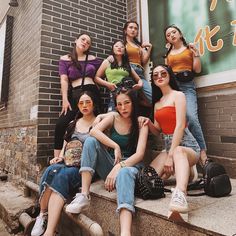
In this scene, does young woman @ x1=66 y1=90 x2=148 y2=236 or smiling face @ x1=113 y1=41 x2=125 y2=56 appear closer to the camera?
young woman @ x1=66 y1=90 x2=148 y2=236

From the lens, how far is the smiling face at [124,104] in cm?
234

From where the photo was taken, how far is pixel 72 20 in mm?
3783

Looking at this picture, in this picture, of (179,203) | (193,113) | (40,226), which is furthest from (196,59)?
(40,226)

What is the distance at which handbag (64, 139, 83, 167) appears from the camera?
252 cm

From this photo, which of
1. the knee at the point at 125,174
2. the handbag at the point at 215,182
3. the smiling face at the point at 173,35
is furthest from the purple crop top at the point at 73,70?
the handbag at the point at 215,182

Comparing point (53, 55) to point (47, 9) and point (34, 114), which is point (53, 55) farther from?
point (34, 114)

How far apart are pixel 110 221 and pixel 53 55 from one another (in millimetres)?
2518

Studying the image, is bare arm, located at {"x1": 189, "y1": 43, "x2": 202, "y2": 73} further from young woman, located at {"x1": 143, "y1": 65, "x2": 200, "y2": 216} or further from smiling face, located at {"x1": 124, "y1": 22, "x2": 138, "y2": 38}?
smiling face, located at {"x1": 124, "y1": 22, "x2": 138, "y2": 38}

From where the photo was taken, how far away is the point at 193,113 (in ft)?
9.18

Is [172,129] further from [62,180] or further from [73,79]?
[73,79]

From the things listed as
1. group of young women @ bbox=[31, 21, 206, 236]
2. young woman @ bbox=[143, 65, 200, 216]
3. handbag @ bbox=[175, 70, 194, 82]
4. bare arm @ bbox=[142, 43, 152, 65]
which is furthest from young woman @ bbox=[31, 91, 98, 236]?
bare arm @ bbox=[142, 43, 152, 65]

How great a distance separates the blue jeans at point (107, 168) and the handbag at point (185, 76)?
1330mm

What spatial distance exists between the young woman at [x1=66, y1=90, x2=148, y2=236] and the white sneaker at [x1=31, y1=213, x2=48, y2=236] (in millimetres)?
490

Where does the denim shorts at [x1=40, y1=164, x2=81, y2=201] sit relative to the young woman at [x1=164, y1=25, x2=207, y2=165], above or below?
below
